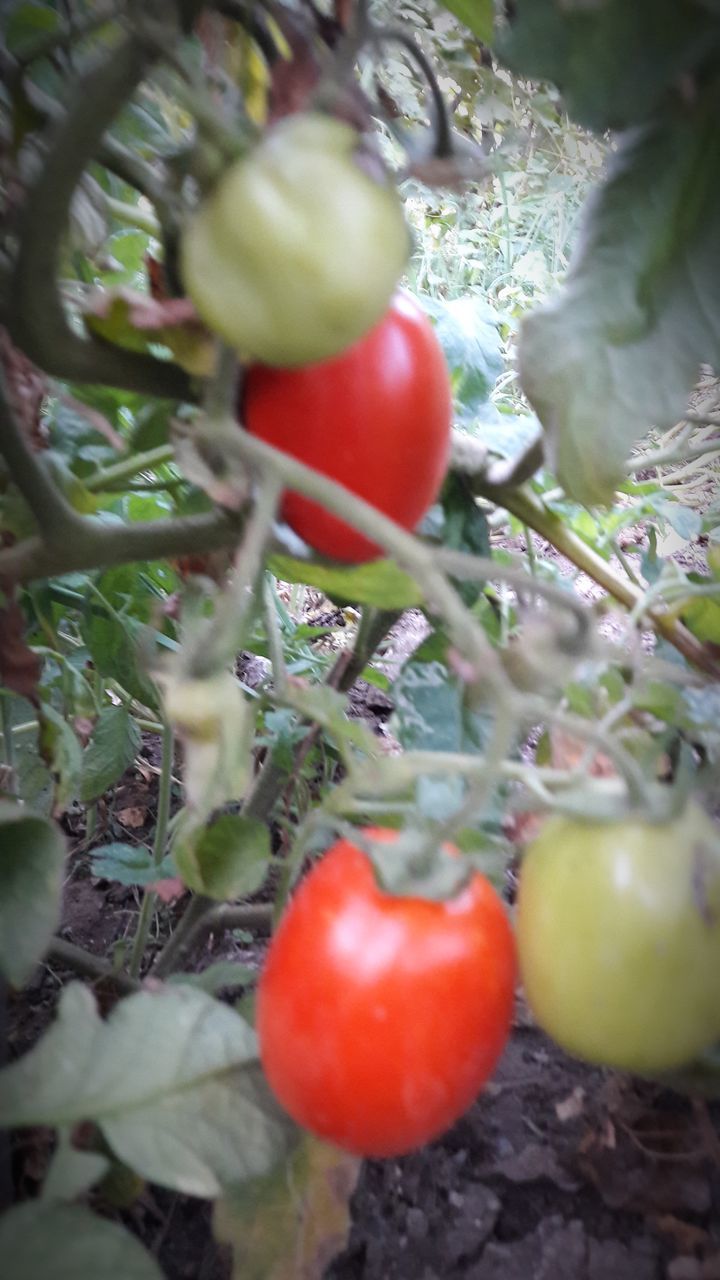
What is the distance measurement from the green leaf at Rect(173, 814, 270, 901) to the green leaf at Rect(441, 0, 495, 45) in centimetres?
46

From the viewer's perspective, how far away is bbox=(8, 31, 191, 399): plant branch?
1.03 ft

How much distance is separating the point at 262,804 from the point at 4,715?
0.21m

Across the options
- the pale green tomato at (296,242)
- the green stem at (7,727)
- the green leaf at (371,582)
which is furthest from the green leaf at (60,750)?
the pale green tomato at (296,242)

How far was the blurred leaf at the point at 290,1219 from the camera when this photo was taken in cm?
51

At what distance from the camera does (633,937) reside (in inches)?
13.4

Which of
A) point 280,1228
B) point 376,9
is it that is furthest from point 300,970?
point 376,9

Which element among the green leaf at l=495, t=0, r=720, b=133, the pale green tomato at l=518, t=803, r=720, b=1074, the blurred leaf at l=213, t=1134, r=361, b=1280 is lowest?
the blurred leaf at l=213, t=1134, r=361, b=1280

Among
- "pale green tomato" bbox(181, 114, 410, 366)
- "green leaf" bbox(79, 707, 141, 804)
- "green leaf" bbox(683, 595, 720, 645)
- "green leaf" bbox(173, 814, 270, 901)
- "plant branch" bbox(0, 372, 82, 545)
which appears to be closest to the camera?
"pale green tomato" bbox(181, 114, 410, 366)

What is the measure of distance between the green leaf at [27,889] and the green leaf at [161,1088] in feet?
0.11

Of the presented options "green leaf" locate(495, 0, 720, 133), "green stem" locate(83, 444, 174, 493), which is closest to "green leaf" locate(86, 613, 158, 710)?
"green stem" locate(83, 444, 174, 493)

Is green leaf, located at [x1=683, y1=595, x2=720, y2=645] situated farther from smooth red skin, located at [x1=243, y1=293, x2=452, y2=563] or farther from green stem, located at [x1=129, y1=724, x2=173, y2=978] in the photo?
green stem, located at [x1=129, y1=724, x2=173, y2=978]

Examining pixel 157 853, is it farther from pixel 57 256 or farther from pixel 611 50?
pixel 611 50

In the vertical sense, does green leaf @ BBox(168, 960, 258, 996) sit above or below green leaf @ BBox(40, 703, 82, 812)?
below

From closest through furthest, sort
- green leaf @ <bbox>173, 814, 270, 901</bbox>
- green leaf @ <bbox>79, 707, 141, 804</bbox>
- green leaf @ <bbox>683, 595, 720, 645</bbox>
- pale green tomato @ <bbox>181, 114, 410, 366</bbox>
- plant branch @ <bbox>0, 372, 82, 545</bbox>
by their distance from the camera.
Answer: pale green tomato @ <bbox>181, 114, 410, 366</bbox> → plant branch @ <bbox>0, 372, 82, 545</bbox> → green leaf @ <bbox>173, 814, 270, 901</bbox> → green leaf @ <bbox>683, 595, 720, 645</bbox> → green leaf @ <bbox>79, 707, 141, 804</bbox>
